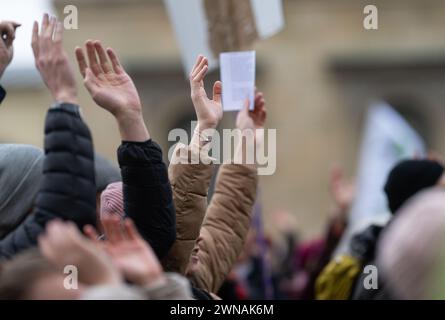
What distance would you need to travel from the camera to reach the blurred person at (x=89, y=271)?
2670mm

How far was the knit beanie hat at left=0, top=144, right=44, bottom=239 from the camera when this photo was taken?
11.7ft

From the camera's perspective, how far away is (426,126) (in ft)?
79.7

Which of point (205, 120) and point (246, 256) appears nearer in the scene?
point (205, 120)

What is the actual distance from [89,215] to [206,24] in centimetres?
200

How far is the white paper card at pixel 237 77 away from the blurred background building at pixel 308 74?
19.3 metres

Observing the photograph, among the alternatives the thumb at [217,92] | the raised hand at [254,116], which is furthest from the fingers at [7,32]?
the raised hand at [254,116]

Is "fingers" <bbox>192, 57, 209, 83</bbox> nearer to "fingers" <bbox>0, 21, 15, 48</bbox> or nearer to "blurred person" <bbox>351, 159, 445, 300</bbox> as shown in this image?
"fingers" <bbox>0, 21, 15, 48</bbox>

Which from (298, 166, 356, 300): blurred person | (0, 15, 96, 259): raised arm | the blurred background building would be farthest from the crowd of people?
the blurred background building

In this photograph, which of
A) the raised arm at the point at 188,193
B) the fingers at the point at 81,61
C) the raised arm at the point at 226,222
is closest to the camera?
the fingers at the point at 81,61

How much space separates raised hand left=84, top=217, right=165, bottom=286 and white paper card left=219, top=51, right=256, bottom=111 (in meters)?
1.39

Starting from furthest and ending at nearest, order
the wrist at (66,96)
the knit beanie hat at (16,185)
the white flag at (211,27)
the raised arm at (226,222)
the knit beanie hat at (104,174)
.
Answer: the white flag at (211,27)
the knit beanie hat at (104,174)
the raised arm at (226,222)
the knit beanie hat at (16,185)
the wrist at (66,96)

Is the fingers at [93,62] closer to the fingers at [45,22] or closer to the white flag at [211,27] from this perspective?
the fingers at [45,22]

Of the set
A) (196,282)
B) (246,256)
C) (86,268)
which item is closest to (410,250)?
(86,268)
